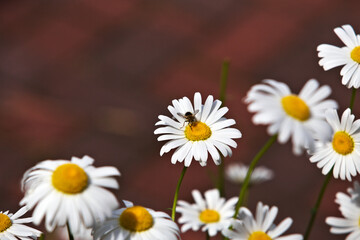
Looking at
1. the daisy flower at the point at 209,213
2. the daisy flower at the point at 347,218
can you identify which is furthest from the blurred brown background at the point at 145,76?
the daisy flower at the point at 347,218

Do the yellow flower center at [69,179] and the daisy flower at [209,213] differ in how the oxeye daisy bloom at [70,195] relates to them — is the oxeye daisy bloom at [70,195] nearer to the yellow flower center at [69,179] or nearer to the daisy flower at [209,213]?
the yellow flower center at [69,179]

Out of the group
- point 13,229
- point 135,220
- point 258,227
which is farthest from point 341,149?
point 13,229

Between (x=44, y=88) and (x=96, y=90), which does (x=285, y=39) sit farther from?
(x=44, y=88)

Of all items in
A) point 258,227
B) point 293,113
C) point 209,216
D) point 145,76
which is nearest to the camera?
point 293,113

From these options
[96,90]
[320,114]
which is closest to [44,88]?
[96,90]

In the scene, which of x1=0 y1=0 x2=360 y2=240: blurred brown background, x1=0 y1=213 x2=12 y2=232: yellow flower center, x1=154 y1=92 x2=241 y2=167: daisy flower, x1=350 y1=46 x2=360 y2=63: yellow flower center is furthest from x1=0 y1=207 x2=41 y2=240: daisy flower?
x1=0 y1=0 x2=360 y2=240: blurred brown background

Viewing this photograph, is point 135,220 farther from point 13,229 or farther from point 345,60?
point 345,60
